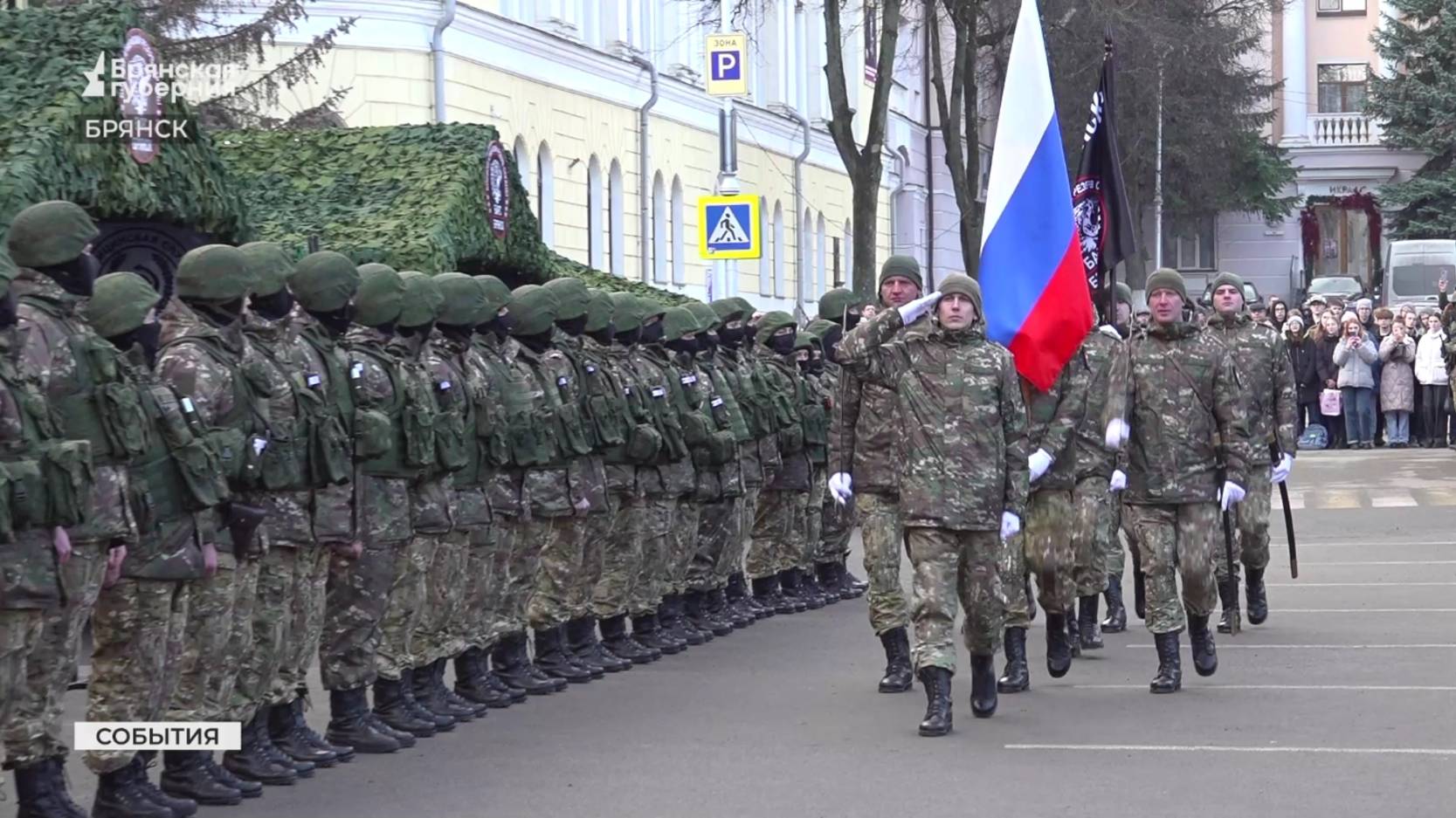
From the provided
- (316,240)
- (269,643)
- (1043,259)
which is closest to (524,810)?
(269,643)

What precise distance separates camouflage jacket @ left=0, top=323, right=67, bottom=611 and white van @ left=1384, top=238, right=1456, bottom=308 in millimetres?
52426

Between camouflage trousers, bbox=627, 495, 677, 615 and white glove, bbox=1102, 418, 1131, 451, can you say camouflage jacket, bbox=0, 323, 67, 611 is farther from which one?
camouflage trousers, bbox=627, 495, 677, 615

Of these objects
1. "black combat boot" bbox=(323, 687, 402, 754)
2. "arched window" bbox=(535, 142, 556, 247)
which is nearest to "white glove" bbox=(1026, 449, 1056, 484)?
"black combat boot" bbox=(323, 687, 402, 754)

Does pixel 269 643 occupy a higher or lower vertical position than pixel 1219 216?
lower

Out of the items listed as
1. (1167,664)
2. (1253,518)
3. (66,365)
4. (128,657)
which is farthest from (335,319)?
(1253,518)

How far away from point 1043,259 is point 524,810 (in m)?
5.01

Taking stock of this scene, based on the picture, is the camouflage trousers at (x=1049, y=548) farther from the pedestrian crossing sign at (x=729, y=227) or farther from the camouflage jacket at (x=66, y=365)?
the pedestrian crossing sign at (x=729, y=227)

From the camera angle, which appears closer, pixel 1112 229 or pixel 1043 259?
pixel 1043 259

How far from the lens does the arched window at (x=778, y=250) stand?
48.5 metres

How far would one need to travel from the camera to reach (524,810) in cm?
923

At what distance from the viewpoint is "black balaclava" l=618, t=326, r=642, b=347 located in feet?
46.8

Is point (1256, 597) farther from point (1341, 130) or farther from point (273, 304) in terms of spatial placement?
point (1341, 130)

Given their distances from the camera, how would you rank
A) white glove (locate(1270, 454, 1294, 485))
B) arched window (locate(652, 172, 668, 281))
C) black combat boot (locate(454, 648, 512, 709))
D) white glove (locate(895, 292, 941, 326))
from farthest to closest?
1. arched window (locate(652, 172, 668, 281))
2. white glove (locate(1270, 454, 1294, 485))
3. black combat boot (locate(454, 648, 512, 709))
4. white glove (locate(895, 292, 941, 326))

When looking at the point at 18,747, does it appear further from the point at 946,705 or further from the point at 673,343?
the point at 673,343
